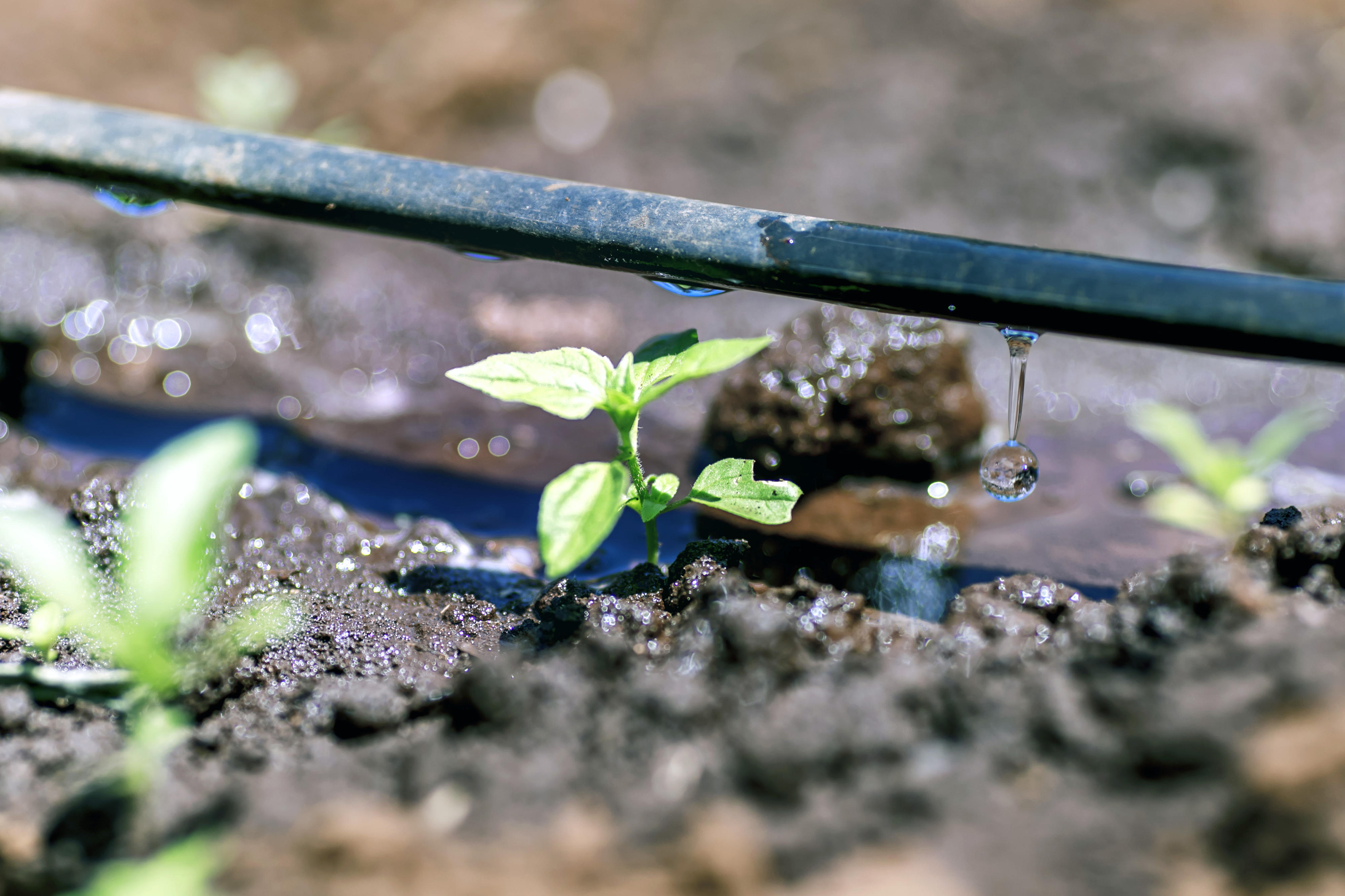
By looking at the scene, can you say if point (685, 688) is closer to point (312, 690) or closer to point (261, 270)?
point (312, 690)

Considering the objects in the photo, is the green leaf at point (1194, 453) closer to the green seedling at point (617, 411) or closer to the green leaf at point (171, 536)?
the green seedling at point (617, 411)

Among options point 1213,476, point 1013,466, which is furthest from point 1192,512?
point 1013,466

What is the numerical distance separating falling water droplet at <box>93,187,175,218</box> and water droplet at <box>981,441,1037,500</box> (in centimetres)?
183

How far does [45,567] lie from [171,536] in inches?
A: 7.7

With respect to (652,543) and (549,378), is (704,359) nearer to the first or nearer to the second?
(549,378)

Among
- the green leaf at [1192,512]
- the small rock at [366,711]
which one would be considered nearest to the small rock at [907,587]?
the green leaf at [1192,512]

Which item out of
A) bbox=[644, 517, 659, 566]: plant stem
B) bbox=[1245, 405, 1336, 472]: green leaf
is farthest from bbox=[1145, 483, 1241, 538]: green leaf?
bbox=[644, 517, 659, 566]: plant stem

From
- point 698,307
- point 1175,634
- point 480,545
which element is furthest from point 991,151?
point 1175,634

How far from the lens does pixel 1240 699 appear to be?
0.79 m

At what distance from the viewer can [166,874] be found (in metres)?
0.75

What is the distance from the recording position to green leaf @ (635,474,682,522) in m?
→ 1.40

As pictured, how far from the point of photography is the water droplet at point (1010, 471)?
5.57 ft

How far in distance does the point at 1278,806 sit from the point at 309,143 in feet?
5.97

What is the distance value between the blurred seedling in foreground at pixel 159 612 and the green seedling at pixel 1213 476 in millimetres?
1876
